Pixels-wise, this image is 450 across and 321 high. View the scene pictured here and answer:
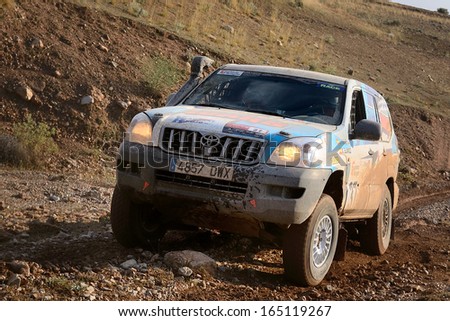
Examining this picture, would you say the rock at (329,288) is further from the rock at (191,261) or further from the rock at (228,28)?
the rock at (228,28)

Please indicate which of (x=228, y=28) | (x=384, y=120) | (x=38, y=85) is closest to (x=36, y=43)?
(x=38, y=85)

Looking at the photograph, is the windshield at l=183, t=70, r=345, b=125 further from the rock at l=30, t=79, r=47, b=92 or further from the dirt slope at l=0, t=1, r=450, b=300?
the rock at l=30, t=79, r=47, b=92

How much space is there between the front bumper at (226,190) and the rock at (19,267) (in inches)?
47.0

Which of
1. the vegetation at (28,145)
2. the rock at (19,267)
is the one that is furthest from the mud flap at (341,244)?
the vegetation at (28,145)

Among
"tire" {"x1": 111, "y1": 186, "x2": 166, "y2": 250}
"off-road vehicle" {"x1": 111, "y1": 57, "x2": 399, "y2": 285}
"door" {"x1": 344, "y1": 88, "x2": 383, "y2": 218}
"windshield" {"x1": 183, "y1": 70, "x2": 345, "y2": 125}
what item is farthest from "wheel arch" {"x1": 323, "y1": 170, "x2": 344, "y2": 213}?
"tire" {"x1": 111, "y1": 186, "x2": 166, "y2": 250}

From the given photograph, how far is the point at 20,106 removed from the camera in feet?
47.3

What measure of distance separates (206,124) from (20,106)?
8043 mm

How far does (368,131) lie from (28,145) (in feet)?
22.2

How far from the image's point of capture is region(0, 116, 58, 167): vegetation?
1274cm

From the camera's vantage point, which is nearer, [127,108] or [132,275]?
[132,275]

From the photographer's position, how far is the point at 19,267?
21.5ft

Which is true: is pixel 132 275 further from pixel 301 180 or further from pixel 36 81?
pixel 36 81

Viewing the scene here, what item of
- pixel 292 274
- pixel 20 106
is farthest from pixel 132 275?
pixel 20 106
